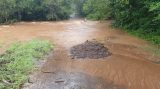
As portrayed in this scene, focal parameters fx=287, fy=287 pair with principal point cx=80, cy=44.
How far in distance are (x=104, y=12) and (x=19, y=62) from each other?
18.2 m

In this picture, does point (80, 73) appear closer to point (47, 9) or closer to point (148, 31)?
point (148, 31)

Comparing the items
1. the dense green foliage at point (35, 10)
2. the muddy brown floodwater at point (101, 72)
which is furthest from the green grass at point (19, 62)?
the dense green foliage at point (35, 10)

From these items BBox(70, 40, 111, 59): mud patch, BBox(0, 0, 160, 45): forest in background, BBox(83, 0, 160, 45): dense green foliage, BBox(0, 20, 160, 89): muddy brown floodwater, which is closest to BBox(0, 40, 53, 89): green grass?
BBox(0, 20, 160, 89): muddy brown floodwater

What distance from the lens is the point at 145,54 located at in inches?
571

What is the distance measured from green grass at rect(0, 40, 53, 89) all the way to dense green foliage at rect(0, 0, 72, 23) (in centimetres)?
1901

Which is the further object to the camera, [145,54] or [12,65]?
[145,54]

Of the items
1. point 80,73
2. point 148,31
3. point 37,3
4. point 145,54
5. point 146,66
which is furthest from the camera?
point 37,3

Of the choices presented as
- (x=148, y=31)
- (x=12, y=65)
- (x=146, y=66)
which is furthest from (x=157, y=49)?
(x=12, y=65)

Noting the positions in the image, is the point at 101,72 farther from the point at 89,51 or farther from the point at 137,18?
the point at 137,18

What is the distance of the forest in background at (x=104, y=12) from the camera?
67.9ft

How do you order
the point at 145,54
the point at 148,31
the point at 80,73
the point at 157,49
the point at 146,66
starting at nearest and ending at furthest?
the point at 80,73 < the point at 146,66 < the point at 145,54 < the point at 157,49 < the point at 148,31

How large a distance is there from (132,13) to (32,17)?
19.7 metres

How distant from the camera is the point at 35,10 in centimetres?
3875

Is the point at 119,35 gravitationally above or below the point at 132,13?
below
